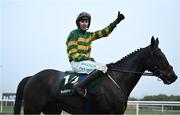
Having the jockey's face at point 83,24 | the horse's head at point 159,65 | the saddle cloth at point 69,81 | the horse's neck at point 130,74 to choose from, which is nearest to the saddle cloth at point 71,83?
the saddle cloth at point 69,81

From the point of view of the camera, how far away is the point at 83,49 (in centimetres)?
771

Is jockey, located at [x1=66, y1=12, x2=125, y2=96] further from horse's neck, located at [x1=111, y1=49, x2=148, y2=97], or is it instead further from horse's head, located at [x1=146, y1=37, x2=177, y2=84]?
horse's head, located at [x1=146, y1=37, x2=177, y2=84]

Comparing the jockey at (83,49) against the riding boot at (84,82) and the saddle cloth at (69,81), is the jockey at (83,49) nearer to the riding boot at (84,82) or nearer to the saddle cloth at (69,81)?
the riding boot at (84,82)

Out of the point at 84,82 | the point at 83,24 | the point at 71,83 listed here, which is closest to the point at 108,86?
the point at 84,82

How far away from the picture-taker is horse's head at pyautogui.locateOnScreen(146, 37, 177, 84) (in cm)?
752

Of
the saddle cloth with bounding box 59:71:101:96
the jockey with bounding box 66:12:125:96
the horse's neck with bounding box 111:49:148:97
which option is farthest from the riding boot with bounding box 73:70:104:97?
the horse's neck with bounding box 111:49:148:97

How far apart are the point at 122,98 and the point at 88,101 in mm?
683

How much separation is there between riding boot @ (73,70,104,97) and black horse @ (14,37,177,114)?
180 mm

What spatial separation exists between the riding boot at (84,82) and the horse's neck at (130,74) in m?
0.52

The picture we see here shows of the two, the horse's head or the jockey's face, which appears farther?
the jockey's face

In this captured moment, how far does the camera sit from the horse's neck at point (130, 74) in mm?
7625

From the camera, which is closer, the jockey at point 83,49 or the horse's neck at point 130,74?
the jockey at point 83,49

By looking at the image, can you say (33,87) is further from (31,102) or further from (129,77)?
(129,77)

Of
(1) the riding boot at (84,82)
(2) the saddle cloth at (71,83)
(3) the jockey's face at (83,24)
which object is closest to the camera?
(1) the riding boot at (84,82)
